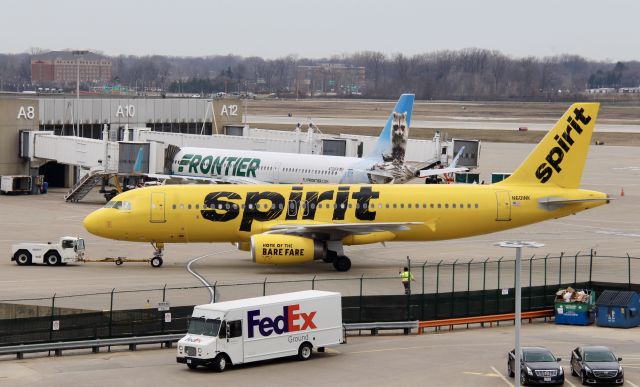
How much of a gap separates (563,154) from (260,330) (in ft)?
81.9

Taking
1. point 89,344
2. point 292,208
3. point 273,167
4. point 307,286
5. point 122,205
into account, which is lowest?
point 89,344

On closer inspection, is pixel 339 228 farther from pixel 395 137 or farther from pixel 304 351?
pixel 395 137

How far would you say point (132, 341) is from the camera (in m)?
40.6

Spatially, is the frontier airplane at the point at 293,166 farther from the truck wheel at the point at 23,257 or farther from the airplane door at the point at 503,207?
the truck wheel at the point at 23,257

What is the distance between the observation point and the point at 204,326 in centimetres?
3678

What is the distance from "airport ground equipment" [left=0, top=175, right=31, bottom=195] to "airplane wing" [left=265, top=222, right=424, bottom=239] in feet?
125

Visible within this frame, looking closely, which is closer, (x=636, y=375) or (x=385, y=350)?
(x=636, y=375)

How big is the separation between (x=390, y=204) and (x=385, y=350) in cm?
1703

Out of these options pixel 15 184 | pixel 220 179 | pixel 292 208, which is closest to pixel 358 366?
pixel 292 208

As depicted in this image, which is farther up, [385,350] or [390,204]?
[390,204]

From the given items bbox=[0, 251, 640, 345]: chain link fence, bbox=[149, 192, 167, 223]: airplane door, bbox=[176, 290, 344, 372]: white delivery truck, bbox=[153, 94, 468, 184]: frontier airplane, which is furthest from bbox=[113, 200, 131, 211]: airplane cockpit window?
bbox=[153, 94, 468, 184]: frontier airplane

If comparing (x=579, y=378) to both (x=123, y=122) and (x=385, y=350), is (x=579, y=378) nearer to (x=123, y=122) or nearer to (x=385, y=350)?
(x=385, y=350)

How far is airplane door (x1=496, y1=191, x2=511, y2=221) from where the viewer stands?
186 ft

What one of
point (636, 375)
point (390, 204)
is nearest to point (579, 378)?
point (636, 375)
